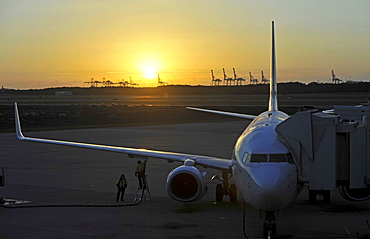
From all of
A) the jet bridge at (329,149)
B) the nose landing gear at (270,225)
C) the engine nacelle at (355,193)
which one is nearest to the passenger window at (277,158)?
the jet bridge at (329,149)

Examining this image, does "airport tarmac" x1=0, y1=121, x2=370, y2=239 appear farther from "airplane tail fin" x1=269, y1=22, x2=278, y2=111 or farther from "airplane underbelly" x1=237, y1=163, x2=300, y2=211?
"airplane tail fin" x1=269, y1=22, x2=278, y2=111

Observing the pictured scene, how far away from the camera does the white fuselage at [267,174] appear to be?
1414cm

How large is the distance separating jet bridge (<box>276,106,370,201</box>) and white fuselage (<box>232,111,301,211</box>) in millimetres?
379

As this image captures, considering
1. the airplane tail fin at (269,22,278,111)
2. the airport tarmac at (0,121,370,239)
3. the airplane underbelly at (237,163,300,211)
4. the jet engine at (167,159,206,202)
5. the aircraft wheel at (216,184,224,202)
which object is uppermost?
the airplane tail fin at (269,22,278,111)

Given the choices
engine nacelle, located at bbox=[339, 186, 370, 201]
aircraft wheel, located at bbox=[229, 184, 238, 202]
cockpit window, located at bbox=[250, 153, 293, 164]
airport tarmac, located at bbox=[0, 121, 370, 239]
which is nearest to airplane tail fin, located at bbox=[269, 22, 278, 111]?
airport tarmac, located at bbox=[0, 121, 370, 239]

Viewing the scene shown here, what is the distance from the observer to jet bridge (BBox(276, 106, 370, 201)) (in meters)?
14.8

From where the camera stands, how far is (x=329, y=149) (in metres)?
14.9

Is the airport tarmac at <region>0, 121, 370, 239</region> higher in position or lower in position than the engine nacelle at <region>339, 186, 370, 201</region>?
lower

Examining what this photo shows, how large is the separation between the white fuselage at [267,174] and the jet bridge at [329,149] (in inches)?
14.9

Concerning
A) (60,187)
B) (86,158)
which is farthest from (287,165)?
(86,158)

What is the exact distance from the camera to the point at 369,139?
49.5ft

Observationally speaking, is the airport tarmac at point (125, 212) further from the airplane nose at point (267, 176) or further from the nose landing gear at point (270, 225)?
the airplane nose at point (267, 176)

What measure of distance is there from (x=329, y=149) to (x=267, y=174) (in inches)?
79.3

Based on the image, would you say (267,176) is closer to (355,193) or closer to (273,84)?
(355,193)
